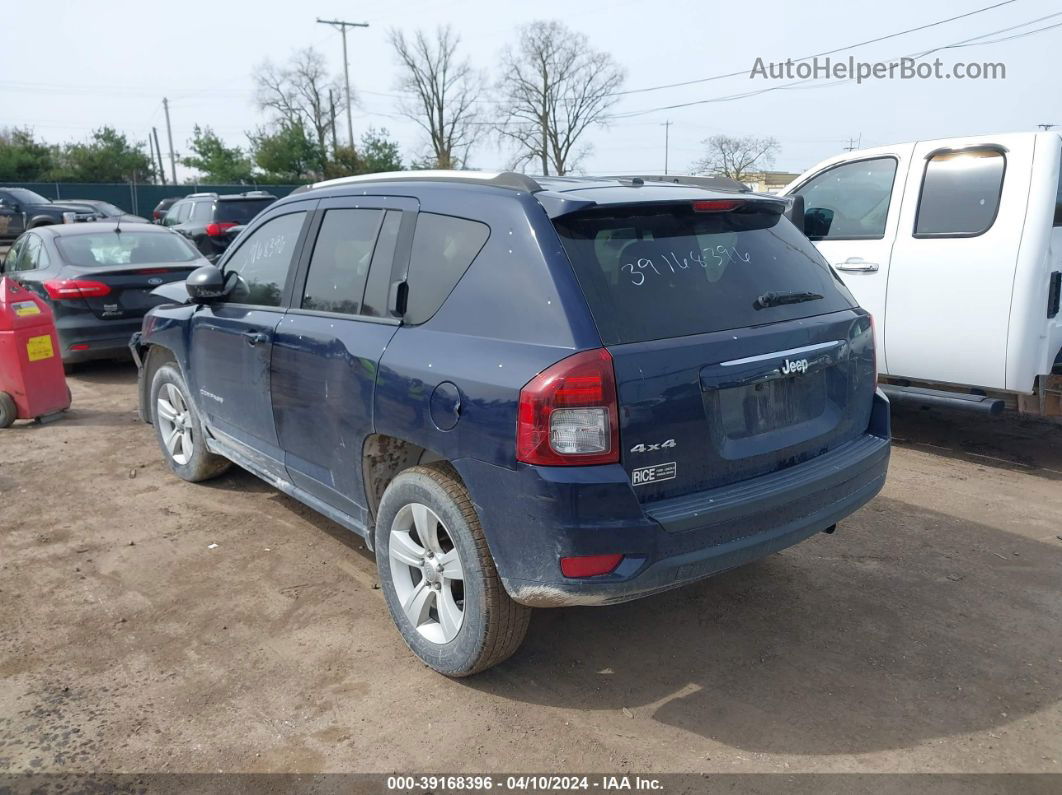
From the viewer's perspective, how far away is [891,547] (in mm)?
4422

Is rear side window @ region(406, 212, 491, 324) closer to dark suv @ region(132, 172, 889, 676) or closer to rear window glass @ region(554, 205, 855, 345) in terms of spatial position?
dark suv @ region(132, 172, 889, 676)

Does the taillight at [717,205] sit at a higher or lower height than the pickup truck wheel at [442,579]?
higher

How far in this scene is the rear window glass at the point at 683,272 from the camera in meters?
2.85

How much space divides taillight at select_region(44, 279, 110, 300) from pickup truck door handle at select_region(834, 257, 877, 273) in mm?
6945

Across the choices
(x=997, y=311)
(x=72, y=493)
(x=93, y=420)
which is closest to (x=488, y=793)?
(x=72, y=493)

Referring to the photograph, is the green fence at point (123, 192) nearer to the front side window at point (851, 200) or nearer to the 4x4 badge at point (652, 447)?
the front side window at point (851, 200)

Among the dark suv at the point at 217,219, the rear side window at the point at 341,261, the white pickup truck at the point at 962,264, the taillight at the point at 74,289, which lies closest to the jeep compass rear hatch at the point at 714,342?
the rear side window at the point at 341,261

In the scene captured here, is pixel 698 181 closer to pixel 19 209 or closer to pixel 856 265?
pixel 856 265

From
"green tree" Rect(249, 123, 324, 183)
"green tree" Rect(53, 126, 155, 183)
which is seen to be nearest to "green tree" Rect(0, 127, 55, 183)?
"green tree" Rect(53, 126, 155, 183)

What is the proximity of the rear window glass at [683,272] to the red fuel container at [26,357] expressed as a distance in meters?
5.74

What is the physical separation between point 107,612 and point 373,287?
6.51ft

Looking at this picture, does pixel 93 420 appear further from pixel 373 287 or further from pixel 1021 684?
pixel 1021 684

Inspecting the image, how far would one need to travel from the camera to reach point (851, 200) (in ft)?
21.1

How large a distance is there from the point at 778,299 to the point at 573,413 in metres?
Answer: 1.14
